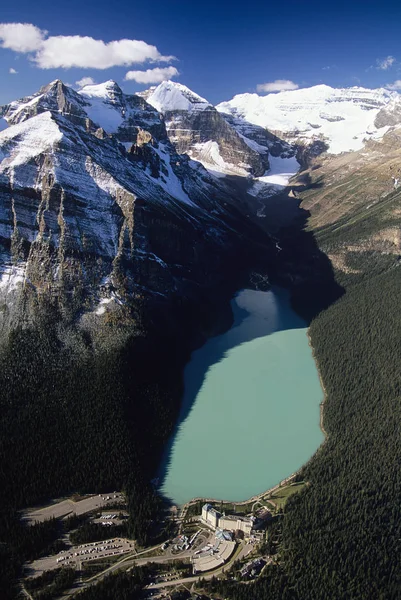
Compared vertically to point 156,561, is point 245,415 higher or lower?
higher

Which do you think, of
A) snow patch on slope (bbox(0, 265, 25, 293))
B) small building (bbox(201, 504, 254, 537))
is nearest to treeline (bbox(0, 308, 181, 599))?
small building (bbox(201, 504, 254, 537))

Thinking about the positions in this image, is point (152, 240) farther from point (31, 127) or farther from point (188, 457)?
point (188, 457)

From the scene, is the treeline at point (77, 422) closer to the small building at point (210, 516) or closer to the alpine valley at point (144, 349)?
the alpine valley at point (144, 349)

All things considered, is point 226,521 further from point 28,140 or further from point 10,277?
point 28,140

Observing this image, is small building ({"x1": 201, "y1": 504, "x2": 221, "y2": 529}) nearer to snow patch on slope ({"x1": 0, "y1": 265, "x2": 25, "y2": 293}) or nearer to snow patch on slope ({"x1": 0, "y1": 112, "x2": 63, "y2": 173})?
snow patch on slope ({"x1": 0, "y1": 265, "x2": 25, "y2": 293})

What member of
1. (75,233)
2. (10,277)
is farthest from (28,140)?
(10,277)

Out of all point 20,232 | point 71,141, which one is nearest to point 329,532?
point 20,232
